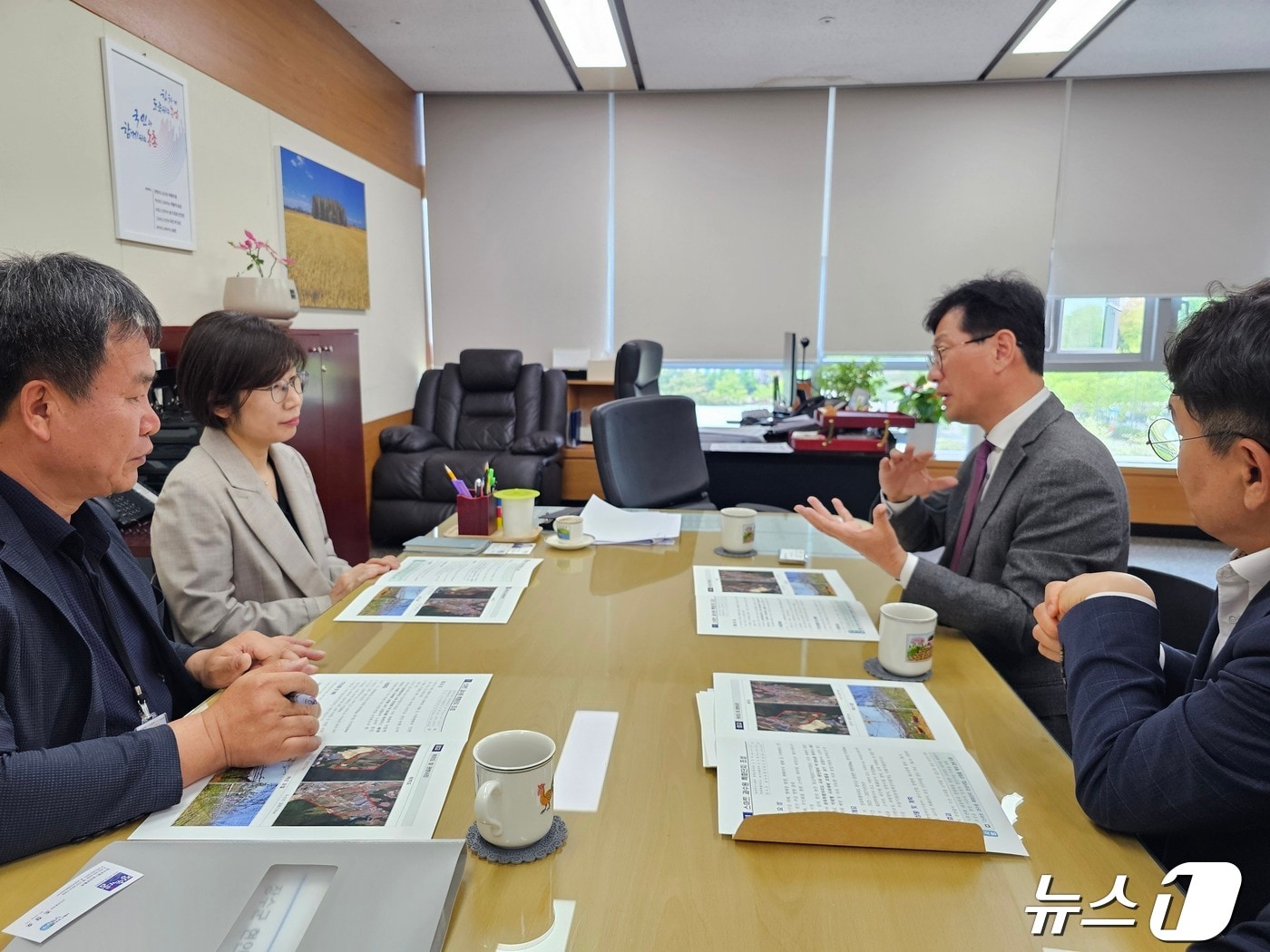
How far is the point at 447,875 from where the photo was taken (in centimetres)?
77

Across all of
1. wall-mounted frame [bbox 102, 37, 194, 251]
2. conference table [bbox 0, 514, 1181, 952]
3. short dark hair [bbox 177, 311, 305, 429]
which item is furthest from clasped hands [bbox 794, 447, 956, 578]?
wall-mounted frame [bbox 102, 37, 194, 251]

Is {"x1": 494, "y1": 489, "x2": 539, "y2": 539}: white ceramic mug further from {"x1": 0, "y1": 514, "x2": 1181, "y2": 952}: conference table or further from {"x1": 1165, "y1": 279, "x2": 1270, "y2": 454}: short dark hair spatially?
{"x1": 1165, "y1": 279, "x2": 1270, "y2": 454}: short dark hair

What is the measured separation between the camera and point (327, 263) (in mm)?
4441

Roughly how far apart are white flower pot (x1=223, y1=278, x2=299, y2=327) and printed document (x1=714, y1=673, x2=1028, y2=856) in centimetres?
283

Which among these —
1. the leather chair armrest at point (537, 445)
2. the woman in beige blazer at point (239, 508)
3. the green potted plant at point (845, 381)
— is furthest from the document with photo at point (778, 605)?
the leather chair armrest at point (537, 445)

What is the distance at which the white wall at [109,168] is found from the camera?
2.42 meters

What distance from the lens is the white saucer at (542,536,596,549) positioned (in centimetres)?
202

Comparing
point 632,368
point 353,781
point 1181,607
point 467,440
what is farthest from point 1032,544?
point 467,440

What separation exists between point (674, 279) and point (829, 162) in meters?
1.34

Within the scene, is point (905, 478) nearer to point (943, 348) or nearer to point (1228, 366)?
point (943, 348)

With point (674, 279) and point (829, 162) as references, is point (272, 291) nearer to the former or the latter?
point (674, 279)

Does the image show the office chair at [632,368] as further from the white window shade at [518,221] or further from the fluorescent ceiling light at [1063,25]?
the fluorescent ceiling light at [1063,25]

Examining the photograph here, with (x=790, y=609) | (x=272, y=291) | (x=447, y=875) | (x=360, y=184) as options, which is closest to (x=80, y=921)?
(x=447, y=875)

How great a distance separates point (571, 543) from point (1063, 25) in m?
4.32
